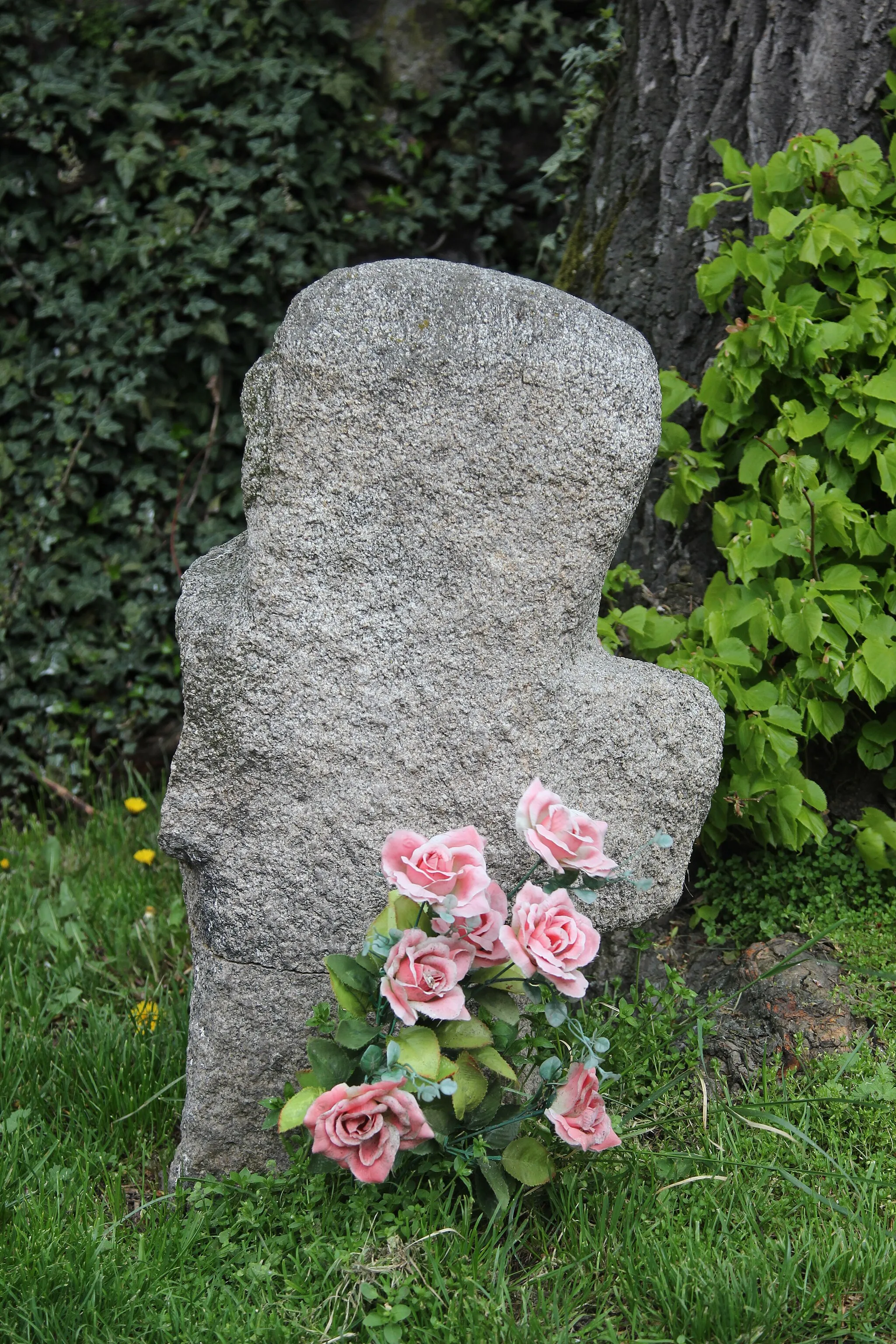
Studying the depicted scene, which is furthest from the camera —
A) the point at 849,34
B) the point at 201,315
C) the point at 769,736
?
the point at 201,315

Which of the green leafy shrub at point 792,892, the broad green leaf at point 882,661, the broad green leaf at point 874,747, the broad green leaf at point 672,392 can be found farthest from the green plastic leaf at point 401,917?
the broad green leaf at point 672,392

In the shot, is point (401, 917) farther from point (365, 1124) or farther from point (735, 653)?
point (735, 653)

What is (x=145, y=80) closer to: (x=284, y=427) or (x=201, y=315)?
(x=201, y=315)

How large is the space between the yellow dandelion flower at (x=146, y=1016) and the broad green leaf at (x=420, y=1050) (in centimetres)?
98

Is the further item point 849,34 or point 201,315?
point 201,315

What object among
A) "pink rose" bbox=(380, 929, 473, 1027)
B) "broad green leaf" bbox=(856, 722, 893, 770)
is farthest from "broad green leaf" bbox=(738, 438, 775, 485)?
"pink rose" bbox=(380, 929, 473, 1027)

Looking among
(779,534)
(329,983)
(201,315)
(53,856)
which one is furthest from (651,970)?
(201,315)

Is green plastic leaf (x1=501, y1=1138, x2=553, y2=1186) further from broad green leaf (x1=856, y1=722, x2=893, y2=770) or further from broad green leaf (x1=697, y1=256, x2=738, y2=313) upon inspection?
broad green leaf (x1=697, y1=256, x2=738, y2=313)

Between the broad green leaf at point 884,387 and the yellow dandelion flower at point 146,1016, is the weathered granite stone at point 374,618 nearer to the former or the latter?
the yellow dandelion flower at point 146,1016

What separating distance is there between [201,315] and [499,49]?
1.40m

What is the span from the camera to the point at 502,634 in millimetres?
1938

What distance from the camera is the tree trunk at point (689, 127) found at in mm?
2619

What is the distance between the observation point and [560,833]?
5.50ft

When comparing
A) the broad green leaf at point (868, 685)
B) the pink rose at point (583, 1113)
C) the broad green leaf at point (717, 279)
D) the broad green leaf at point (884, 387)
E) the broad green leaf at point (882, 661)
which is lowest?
the pink rose at point (583, 1113)
